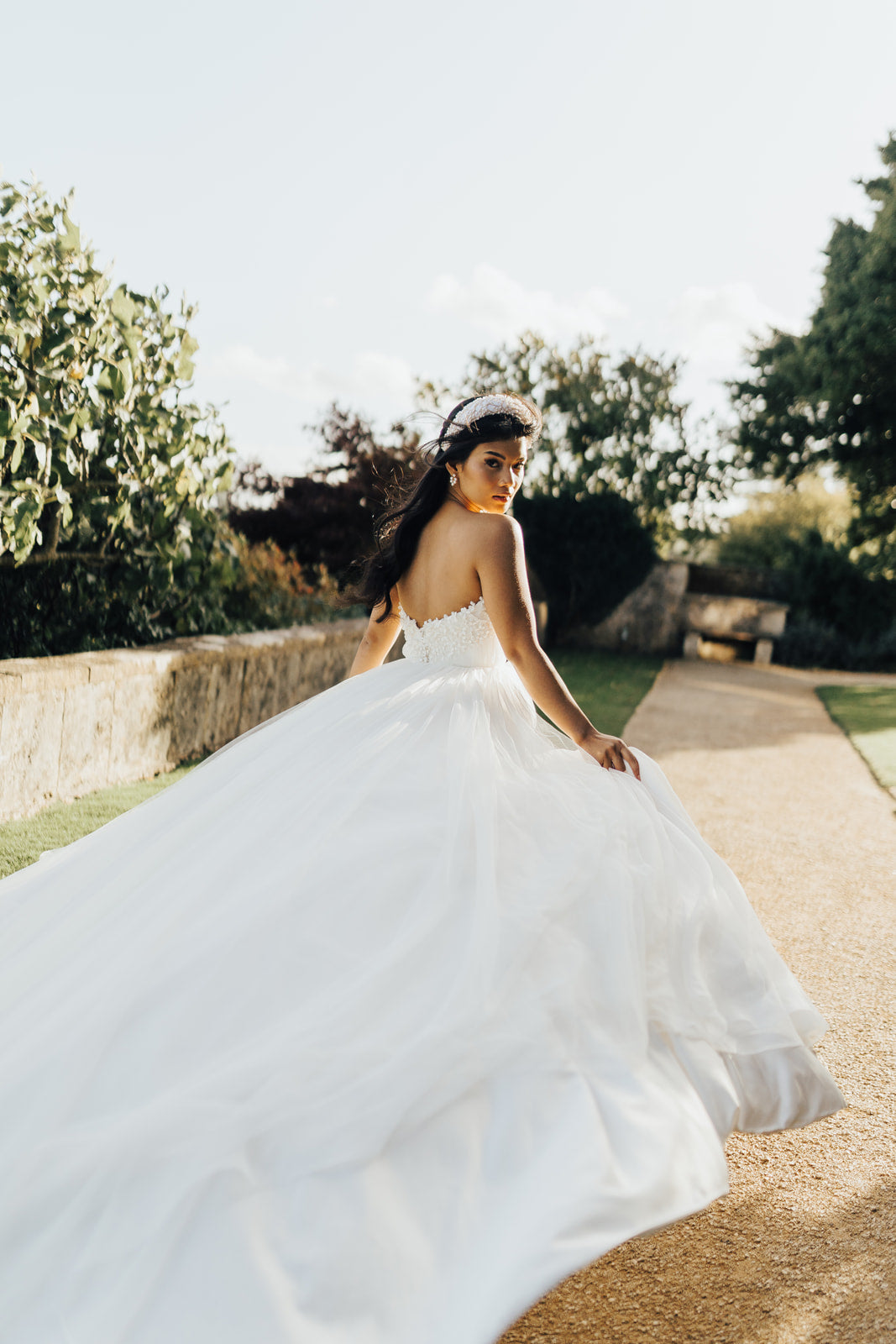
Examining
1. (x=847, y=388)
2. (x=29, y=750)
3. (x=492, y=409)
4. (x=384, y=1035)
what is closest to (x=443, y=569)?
(x=492, y=409)

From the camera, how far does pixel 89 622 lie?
19.7ft

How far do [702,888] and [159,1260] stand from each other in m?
1.30

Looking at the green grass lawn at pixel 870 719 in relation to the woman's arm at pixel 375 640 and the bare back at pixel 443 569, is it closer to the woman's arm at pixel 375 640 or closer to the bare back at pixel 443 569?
the woman's arm at pixel 375 640

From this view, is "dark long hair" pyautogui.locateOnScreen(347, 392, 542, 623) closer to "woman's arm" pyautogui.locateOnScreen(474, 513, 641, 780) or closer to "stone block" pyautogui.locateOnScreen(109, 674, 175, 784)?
"woman's arm" pyautogui.locateOnScreen(474, 513, 641, 780)

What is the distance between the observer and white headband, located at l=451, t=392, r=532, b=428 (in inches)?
103

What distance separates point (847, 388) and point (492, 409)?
47.1 feet

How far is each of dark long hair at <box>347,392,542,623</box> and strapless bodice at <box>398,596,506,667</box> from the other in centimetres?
24

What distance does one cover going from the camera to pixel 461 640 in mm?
2646

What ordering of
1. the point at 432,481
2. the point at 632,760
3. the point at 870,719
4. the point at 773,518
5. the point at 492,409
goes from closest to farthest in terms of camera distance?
the point at 632,760 → the point at 492,409 → the point at 432,481 → the point at 870,719 → the point at 773,518

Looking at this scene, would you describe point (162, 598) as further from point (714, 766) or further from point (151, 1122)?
point (151, 1122)

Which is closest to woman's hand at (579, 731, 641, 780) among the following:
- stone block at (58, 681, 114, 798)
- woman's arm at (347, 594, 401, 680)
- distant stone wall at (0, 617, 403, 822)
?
woman's arm at (347, 594, 401, 680)

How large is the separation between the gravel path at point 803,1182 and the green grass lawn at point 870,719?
157 cm

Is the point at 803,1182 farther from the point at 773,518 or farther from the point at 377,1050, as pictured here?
the point at 773,518

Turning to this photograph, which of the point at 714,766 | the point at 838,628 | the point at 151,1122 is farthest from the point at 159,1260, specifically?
the point at 838,628
